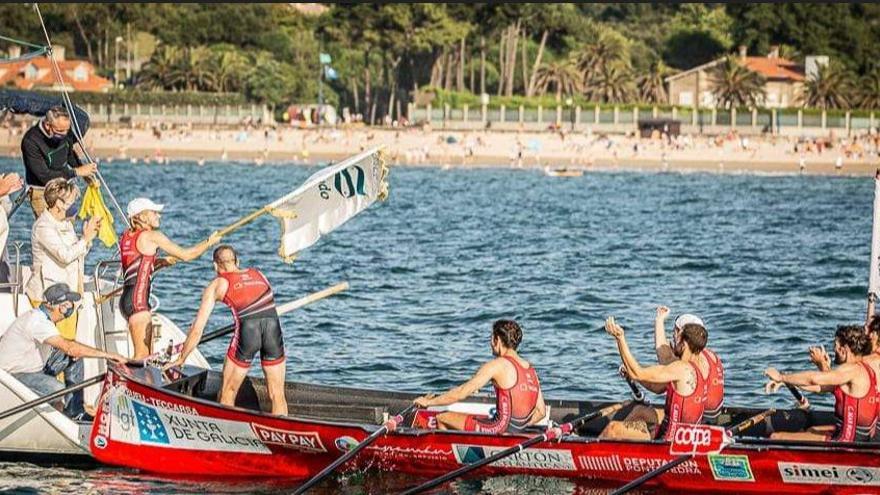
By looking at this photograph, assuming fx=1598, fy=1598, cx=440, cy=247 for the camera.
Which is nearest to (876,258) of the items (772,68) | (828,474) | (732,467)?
(828,474)

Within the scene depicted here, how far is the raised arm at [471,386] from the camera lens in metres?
15.5

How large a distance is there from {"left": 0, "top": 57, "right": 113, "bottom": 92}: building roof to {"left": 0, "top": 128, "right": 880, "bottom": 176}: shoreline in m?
13.1

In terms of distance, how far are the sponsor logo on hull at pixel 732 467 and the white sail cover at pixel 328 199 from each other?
5.44m

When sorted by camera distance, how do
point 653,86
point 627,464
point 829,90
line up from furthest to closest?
point 653,86
point 829,90
point 627,464

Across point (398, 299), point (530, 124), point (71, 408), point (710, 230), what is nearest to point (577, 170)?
point (530, 124)

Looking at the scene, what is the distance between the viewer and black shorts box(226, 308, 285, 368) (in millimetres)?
16281

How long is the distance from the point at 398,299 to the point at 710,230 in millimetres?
26028

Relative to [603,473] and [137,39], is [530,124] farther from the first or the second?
[603,473]

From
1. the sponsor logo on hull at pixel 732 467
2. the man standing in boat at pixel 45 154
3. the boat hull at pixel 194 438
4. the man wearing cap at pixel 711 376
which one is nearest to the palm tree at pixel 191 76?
the man standing in boat at pixel 45 154

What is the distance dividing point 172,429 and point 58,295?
182 centimetres

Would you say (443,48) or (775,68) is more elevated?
(443,48)

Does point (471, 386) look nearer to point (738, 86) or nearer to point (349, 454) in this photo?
point (349, 454)

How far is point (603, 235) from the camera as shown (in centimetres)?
5512

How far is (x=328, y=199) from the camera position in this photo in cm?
1858
